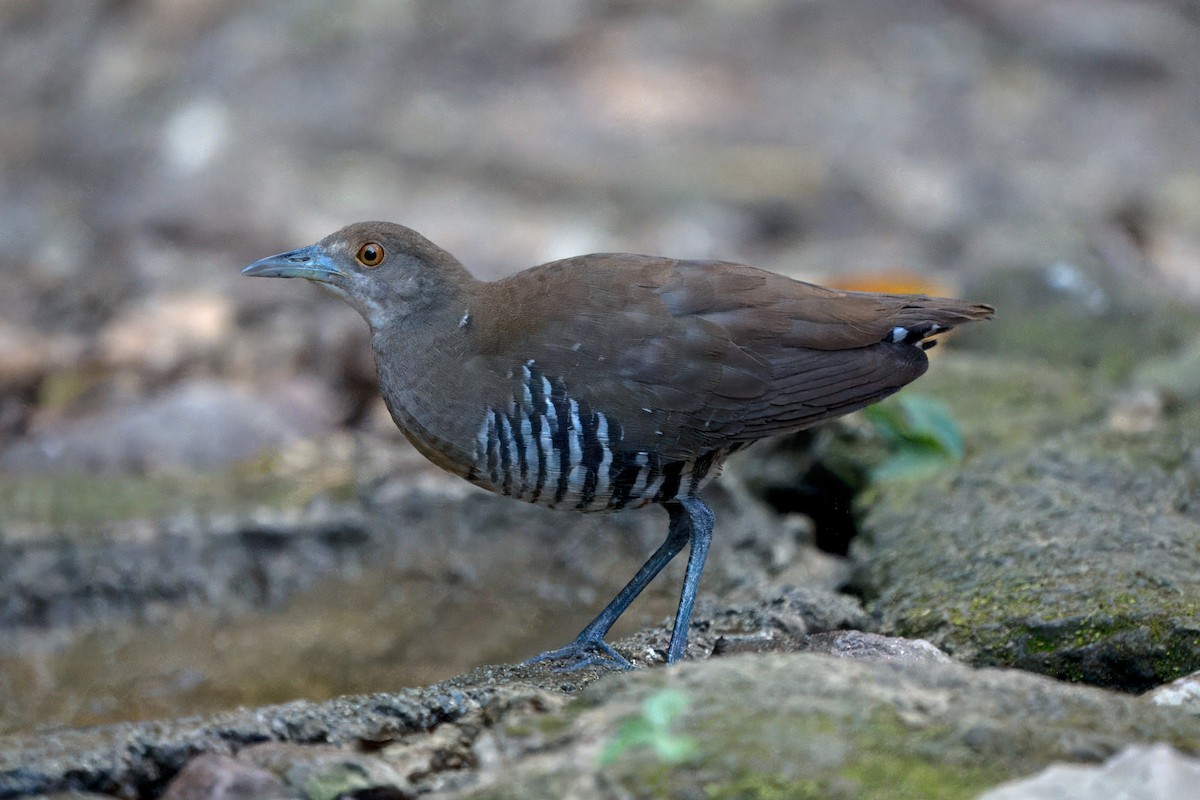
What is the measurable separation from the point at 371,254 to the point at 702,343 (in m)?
1.09

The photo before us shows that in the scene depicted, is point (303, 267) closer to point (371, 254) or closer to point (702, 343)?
point (371, 254)

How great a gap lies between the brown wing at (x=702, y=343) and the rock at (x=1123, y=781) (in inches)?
63.5

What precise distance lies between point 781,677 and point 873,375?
1350 mm

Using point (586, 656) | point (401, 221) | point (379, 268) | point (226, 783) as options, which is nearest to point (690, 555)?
point (586, 656)

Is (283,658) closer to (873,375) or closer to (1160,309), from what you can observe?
(873,375)

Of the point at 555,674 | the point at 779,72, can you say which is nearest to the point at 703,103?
the point at 779,72

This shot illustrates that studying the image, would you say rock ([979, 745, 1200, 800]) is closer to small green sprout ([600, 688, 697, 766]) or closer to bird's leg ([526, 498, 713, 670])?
small green sprout ([600, 688, 697, 766])

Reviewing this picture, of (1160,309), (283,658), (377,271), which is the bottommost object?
(283,658)

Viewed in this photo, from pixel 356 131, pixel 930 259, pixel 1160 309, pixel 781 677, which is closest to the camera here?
pixel 781 677

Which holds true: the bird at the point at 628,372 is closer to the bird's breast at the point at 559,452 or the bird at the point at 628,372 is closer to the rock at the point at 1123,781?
the bird's breast at the point at 559,452

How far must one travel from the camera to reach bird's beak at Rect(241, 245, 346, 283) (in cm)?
419

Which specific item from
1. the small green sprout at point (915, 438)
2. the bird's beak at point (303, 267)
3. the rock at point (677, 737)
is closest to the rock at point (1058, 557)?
the small green sprout at point (915, 438)

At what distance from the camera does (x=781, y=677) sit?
2838 millimetres

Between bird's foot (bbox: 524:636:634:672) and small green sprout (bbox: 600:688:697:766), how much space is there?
1.04 meters
